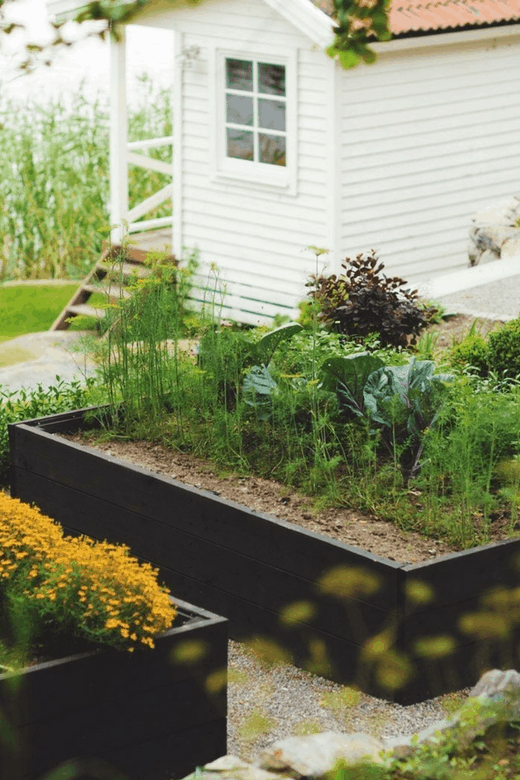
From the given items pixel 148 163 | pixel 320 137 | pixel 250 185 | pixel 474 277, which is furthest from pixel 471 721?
pixel 148 163

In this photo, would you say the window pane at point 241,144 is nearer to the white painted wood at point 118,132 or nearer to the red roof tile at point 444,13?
the white painted wood at point 118,132

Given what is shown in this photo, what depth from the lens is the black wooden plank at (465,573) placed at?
15.9ft

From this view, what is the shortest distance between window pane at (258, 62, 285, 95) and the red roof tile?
77 cm

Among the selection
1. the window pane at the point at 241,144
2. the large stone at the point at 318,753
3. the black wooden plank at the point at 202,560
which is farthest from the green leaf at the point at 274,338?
the window pane at the point at 241,144

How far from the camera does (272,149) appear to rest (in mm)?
12000

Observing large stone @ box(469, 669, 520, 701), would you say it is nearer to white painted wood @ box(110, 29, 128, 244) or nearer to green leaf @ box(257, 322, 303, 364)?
green leaf @ box(257, 322, 303, 364)

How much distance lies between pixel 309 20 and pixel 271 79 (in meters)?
1.06

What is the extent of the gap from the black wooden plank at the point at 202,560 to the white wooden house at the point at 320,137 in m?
5.19

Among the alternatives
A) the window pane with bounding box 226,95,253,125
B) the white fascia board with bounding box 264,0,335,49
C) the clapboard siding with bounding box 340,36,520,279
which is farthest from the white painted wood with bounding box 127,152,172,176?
the white fascia board with bounding box 264,0,335,49

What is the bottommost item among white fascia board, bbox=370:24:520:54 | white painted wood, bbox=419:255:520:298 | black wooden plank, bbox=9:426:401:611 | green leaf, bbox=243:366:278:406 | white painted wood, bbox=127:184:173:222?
white painted wood, bbox=419:255:520:298

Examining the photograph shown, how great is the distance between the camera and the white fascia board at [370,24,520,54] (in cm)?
1127

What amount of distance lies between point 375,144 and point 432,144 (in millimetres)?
797

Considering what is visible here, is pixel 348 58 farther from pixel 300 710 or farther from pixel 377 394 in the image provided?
pixel 377 394

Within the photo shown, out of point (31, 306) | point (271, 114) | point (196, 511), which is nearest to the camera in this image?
point (196, 511)
